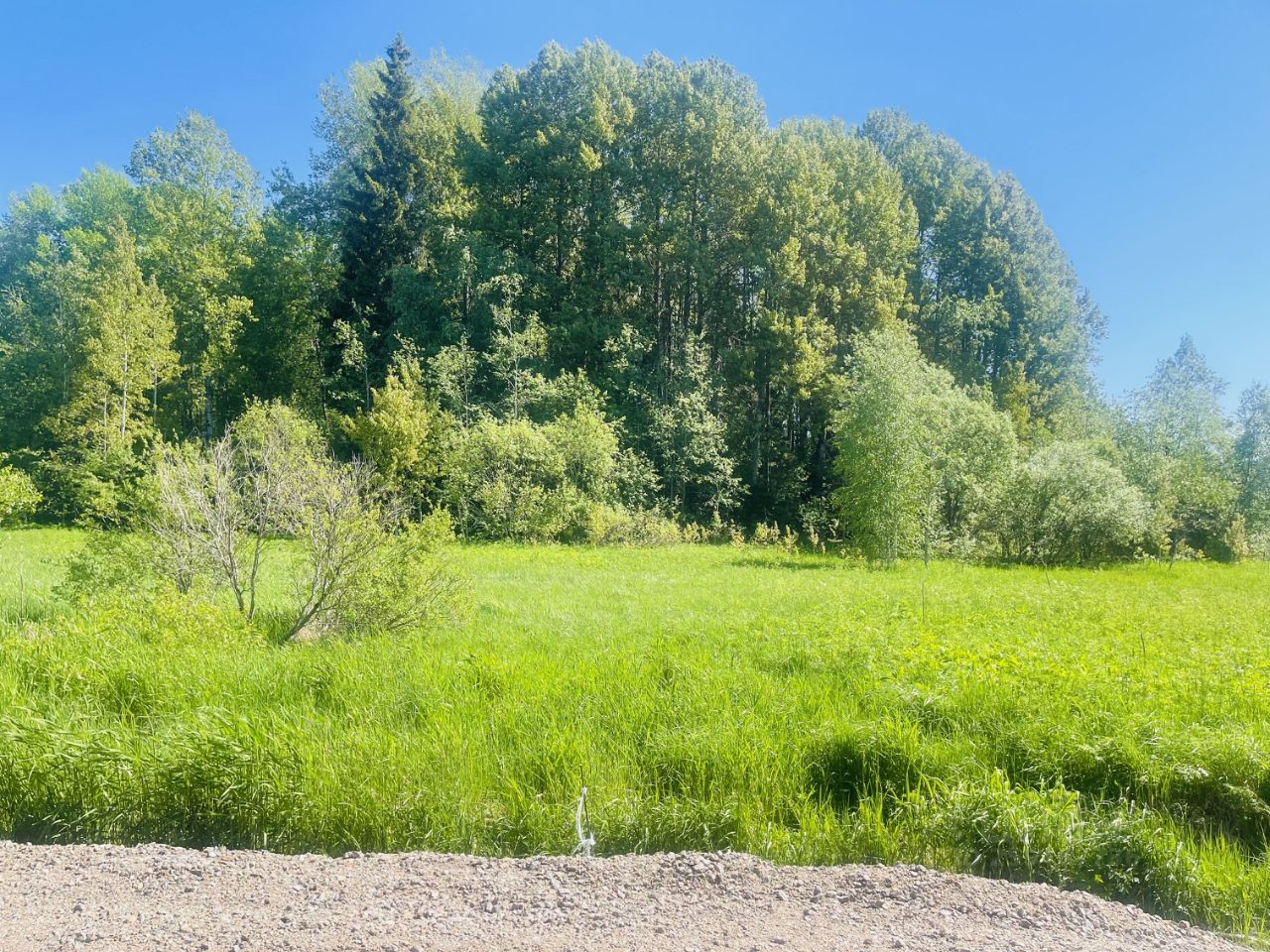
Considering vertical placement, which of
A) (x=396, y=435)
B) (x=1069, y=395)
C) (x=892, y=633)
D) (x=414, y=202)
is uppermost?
(x=414, y=202)

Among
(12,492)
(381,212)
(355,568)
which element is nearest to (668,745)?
(355,568)

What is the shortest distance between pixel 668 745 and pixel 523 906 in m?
1.93

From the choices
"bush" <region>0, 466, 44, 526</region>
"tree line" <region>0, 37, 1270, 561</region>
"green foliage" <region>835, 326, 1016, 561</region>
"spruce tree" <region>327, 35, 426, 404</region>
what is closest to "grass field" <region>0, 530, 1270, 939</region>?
"bush" <region>0, 466, 44, 526</region>

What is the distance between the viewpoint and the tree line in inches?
998

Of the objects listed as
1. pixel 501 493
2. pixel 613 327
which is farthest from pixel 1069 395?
pixel 501 493

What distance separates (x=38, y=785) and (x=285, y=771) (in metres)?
1.75

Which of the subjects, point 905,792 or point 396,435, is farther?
point 396,435

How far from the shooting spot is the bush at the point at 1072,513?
2080cm

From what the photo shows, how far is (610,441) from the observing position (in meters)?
26.0

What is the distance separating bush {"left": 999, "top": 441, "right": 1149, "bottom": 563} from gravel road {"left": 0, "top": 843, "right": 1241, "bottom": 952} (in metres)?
21.3

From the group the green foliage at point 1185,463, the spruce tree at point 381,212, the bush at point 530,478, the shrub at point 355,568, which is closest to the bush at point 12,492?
the shrub at point 355,568

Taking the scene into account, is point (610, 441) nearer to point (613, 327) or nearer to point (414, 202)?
point (613, 327)

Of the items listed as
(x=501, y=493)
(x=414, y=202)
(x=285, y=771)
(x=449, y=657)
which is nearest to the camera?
(x=285, y=771)

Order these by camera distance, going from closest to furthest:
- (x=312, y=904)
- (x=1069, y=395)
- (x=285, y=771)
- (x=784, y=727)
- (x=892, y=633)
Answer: (x=312, y=904)
(x=285, y=771)
(x=784, y=727)
(x=892, y=633)
(x=1069, y=395)
